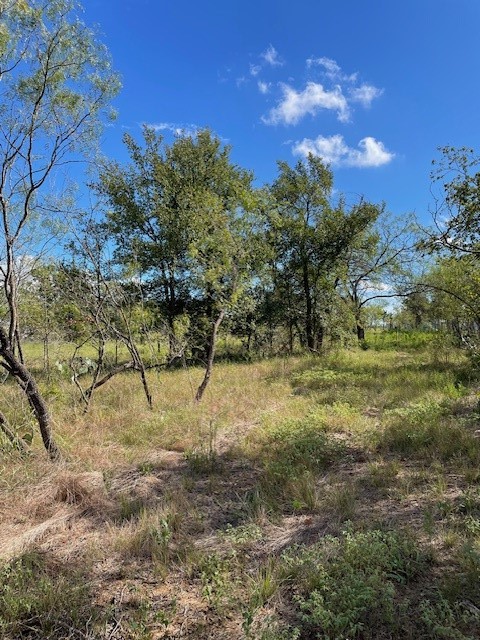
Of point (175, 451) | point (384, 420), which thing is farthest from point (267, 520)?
point (384, 420)

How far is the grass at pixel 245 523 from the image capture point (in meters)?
2.10

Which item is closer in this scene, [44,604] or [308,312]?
[44,604]

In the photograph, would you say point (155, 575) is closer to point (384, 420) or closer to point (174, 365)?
point (384, 420)

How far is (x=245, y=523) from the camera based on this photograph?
314cm

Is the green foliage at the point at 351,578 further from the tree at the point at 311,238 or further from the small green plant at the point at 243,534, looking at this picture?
the tree at the point at 311,238

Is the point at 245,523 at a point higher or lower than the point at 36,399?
lower

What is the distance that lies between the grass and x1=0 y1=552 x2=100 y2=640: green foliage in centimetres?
1

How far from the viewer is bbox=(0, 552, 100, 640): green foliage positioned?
6.75 ft

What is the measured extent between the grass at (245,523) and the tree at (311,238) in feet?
30.4

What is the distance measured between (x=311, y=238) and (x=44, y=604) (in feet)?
45.7

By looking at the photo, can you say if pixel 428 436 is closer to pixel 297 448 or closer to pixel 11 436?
pixel 297 448

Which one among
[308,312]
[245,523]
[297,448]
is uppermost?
[308,312]

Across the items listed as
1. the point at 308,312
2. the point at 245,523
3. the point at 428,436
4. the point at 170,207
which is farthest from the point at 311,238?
the point at 245,523

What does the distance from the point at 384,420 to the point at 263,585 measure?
397cm
